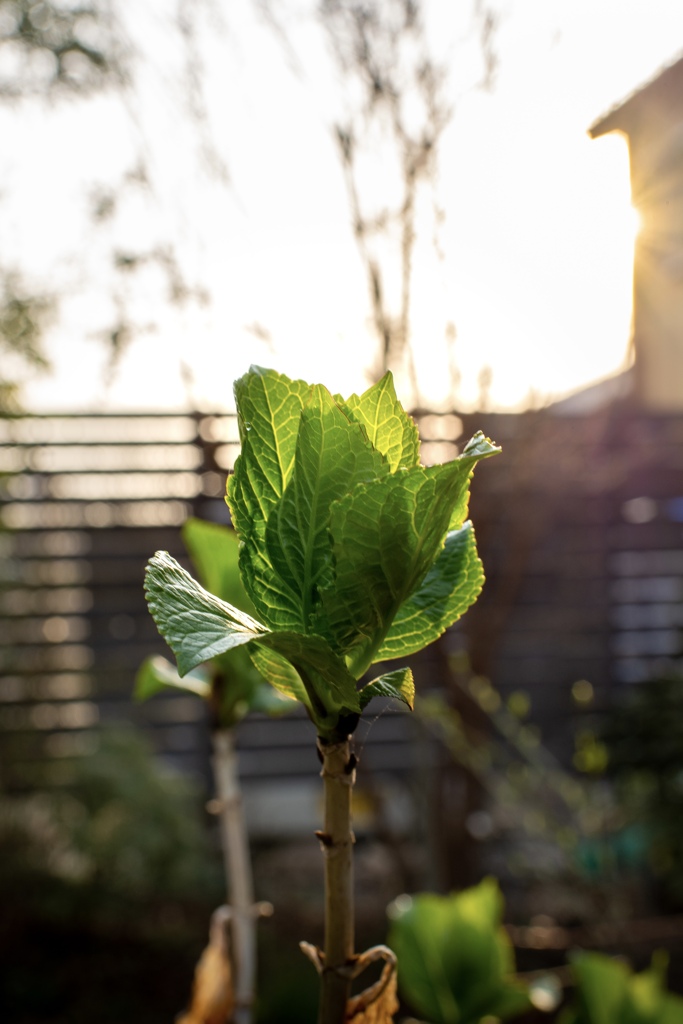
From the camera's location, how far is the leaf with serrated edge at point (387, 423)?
25 centimetres

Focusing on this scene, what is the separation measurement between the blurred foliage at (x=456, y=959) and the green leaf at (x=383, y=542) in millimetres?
473

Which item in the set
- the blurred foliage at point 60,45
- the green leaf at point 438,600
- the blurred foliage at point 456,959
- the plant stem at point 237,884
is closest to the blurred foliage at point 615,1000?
the blurred foliage at point 456,959

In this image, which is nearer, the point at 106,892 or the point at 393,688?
the point at 393,688

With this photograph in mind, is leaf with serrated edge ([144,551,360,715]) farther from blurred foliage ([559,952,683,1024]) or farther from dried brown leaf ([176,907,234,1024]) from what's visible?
blurred foliage ([559,952,683,1024])

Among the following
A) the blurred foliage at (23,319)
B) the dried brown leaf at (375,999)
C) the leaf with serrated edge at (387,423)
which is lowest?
the dried brown leaf at (375,999)

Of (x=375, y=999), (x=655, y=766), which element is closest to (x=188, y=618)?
(x=375, y=999)

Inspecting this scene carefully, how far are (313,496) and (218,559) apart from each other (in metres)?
0.24

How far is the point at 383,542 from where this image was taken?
0.23 meters

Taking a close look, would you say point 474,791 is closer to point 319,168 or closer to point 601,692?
point 601,692

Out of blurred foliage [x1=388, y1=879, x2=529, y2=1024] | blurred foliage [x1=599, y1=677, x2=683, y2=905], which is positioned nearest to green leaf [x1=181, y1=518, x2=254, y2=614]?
blurred foliage [x1=388, y1=879, x2=529, y2=1024]

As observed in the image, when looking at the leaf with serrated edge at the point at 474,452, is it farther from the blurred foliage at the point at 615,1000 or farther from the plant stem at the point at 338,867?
the blurred foliage at the point at 615,1000

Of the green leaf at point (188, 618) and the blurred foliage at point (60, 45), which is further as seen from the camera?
the blurred foliage at point (60, 45)

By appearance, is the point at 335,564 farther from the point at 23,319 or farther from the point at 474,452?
the point at 23,319

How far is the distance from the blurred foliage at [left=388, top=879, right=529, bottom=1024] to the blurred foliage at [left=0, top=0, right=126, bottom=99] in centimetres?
137
